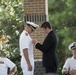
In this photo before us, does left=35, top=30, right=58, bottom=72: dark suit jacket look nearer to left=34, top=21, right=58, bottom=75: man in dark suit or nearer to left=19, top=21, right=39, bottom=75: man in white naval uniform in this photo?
left=34, top=21, right=58, bottom=75: man in dark suit

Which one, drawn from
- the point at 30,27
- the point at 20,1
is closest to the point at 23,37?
the point at 30,27

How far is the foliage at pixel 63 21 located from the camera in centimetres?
1346

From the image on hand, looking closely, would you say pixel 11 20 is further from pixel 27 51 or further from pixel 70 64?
pixel 70 64

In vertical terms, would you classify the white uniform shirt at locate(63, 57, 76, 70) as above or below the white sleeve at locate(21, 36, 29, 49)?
below

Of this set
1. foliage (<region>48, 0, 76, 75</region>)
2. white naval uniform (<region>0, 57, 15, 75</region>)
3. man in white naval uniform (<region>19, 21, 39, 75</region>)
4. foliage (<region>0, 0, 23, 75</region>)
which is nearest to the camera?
white naval uniform (<region>0, 57, 15, 75</region>)

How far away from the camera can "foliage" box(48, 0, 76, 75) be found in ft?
44.2

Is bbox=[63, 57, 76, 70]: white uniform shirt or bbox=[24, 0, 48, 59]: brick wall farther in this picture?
bbox=[24, 0, 48, 59]: brick wall

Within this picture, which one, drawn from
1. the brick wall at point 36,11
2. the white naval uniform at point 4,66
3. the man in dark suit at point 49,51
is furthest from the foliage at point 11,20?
the white naval uniform at point 4,66

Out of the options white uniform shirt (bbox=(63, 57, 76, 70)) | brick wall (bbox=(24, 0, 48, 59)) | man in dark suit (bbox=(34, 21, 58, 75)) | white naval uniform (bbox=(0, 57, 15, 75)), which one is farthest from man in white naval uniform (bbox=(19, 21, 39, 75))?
brick wall (bbox=(24, 0, 48, 59))

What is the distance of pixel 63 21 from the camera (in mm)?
14039

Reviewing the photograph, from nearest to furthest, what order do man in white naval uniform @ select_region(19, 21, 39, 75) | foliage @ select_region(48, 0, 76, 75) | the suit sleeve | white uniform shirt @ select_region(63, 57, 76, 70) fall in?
white uniform shirt @ select_region(63, 57, 76, 70)
the suit sleeve
man in white naval uniform @ select_region(19, 21, 39, 75)
foliage @ select_region(48, 0, 76, 75)

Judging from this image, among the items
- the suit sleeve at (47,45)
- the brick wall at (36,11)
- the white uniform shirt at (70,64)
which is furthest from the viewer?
the brick wall at (36,11)

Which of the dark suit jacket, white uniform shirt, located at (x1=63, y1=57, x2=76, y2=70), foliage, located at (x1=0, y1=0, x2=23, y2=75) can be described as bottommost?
white uniform shirt, located at (x1=63, y1=57, x2=76, y2=70)

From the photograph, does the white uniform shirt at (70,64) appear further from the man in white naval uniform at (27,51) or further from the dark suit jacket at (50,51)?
the man in white naval uniform at (27,51)
